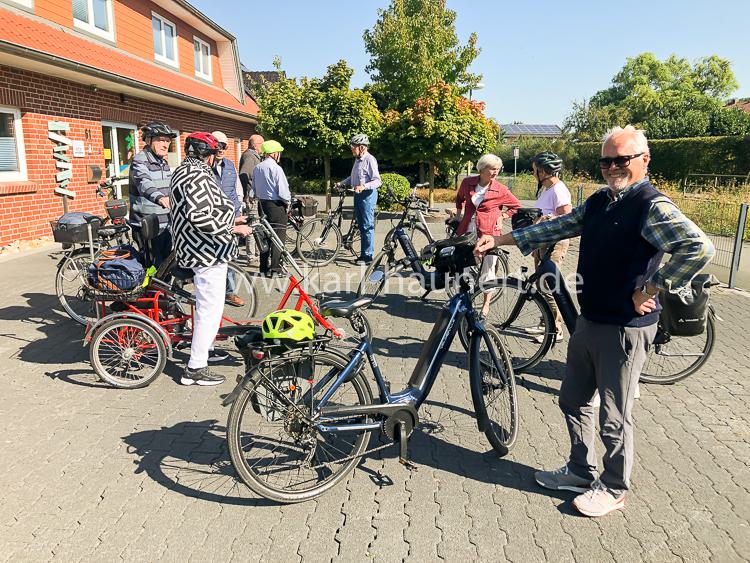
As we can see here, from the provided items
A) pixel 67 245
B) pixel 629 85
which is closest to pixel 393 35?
pixel 67 245

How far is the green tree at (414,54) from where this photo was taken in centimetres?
2814

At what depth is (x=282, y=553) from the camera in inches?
104

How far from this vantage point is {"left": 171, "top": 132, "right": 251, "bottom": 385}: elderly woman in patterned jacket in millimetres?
4055

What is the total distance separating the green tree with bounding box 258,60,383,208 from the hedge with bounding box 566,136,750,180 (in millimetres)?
21908

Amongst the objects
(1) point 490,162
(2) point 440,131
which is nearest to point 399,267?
(1) point 490,162

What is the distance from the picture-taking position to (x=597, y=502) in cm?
294

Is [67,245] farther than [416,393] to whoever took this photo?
Yes

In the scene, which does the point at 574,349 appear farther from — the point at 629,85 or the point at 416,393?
the point at 629,85

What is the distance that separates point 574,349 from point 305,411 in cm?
150

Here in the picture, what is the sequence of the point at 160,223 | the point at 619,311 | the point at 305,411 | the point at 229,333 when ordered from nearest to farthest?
1. the point at 619,311
2. the point at 305,411
3. the point at 229,333
4. the point at 160,223

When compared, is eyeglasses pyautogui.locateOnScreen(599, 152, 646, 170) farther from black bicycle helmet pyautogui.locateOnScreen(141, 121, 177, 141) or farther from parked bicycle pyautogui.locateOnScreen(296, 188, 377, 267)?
parked bicycle pyautogui.locateOnScreen(296, 188, 377, 267)

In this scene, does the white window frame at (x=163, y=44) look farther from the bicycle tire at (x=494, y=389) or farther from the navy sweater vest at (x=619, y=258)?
the navy sweater vest at (x=619, y=258)

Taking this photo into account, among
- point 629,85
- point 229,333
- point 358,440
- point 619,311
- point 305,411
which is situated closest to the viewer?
point 619,311

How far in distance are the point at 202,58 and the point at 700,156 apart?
26.0m
